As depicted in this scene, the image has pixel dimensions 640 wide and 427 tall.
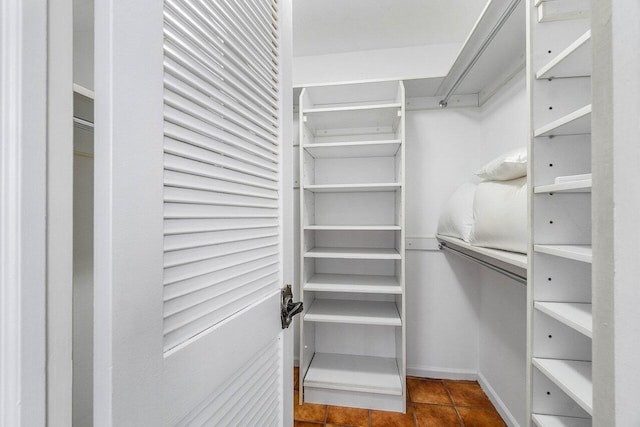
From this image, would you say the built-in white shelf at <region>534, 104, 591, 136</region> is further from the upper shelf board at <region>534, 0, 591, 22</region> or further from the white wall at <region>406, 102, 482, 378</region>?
the white wall at <region>406, 102, 482, 378</region>

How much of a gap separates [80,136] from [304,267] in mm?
1533

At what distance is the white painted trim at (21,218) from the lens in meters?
0.28

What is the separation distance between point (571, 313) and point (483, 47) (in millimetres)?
1286

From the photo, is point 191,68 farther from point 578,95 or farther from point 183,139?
point 578,95

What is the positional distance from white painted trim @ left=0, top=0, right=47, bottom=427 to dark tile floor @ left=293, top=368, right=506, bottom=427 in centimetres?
178

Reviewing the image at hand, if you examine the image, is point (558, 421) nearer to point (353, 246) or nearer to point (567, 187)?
point (567, 187)

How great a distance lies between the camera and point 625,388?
11.4 inches

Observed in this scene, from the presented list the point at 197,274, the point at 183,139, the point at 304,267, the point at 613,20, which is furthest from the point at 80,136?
the point at 304,267

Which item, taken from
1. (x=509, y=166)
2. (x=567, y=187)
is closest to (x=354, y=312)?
(x=509, y=166)

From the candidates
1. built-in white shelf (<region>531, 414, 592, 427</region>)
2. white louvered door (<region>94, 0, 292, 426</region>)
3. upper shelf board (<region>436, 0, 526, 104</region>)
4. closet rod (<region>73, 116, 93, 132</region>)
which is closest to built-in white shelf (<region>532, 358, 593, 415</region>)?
built-in white shelf (<region>531, 414, 592, 427</region>)

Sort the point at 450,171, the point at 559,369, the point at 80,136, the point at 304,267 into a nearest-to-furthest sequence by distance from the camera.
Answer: the point at 80,136
the point at 559,369
the point at 304,267
the point at 450,171

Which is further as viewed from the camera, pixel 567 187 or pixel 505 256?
pixel 505 256

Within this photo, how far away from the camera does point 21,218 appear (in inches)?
11.1

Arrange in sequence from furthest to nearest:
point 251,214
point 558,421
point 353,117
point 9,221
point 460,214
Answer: point 353,117
point 460,214
point 558,421
point 251,214
point 9,221
